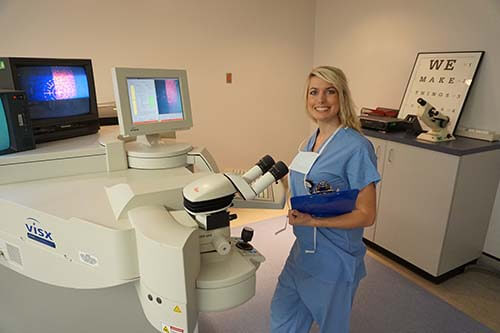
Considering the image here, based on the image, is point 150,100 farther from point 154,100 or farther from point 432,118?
point 432,118

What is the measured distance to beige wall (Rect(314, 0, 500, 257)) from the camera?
2328 mm

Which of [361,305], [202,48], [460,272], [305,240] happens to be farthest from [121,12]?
[460,272]

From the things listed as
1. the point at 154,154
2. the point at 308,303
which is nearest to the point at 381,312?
the point at 308,303

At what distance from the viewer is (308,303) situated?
1383 millimetres

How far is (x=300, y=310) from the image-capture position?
4.76 ft

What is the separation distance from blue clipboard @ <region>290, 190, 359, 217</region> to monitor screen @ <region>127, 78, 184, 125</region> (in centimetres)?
66

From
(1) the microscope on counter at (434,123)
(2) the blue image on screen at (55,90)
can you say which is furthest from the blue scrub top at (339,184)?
(1) the microscope on counter at (434,123)

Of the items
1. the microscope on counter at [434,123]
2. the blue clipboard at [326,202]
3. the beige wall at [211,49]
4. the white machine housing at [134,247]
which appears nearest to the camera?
the white machine housing at [134,247]

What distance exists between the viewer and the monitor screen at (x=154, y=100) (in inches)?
53.4

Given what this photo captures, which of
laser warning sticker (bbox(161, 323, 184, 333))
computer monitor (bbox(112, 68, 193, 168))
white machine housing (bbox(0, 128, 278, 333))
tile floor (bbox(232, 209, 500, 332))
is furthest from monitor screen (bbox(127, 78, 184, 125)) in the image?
tile floor (bbox(232, 209, 500, 332))

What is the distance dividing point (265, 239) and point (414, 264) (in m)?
1.11

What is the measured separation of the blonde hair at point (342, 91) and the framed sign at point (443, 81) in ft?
4.70

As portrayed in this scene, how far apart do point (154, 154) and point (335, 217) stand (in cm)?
74

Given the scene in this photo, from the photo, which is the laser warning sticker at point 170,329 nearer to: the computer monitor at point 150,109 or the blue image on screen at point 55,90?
the computer monitor at point 150,109
